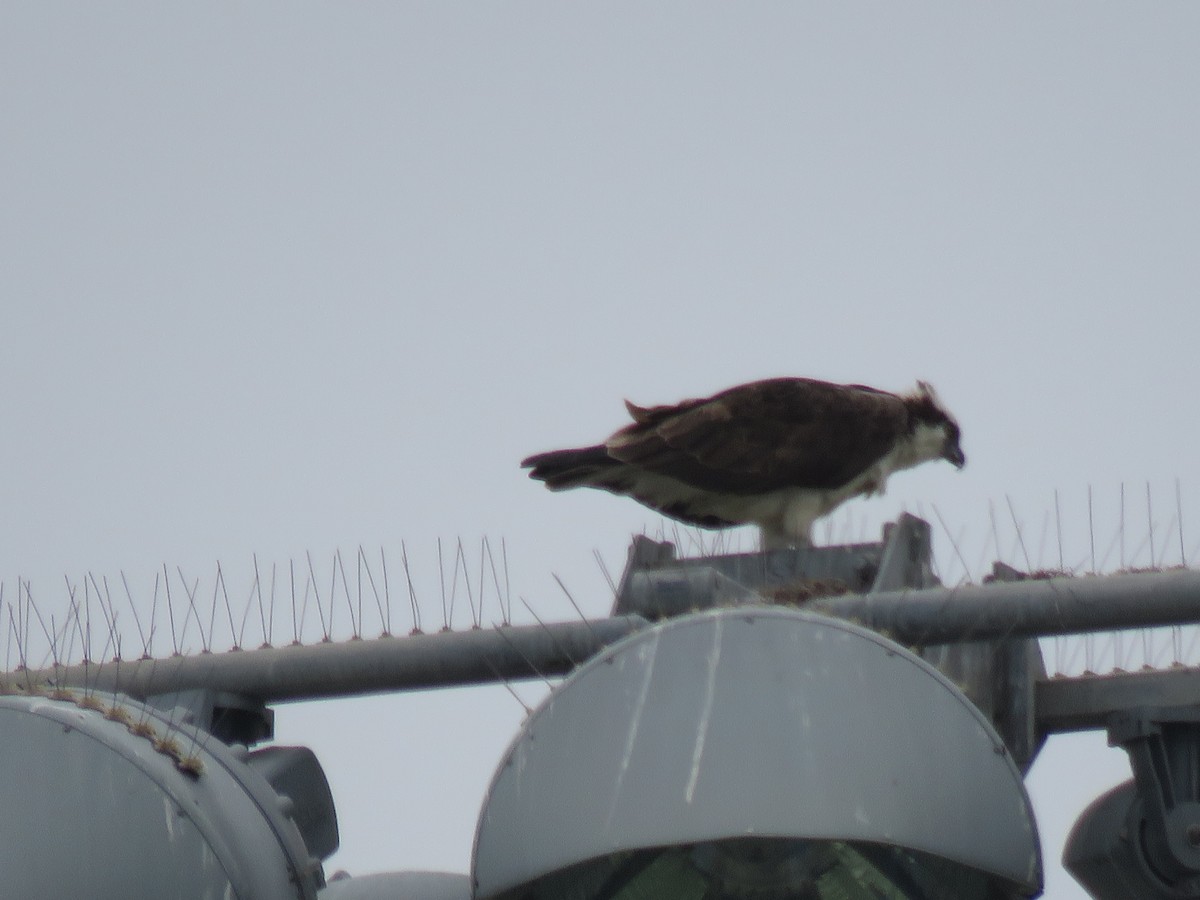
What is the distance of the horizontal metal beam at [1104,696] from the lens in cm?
329

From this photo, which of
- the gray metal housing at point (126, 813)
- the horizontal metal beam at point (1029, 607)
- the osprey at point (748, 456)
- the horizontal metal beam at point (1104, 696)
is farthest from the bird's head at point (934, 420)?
the gray metal housing at point (126, 813)

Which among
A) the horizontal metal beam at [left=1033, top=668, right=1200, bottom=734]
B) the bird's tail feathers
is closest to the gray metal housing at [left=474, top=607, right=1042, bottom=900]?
the horizontal metal beam at [left=1033, top=668, right=1200, bottom=734]

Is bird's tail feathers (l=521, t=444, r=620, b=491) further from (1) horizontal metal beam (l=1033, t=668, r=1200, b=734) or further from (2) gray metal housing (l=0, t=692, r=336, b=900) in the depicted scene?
(2) gray metal housing (l=0, t=692, r=336, b=900)

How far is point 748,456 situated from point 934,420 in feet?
3.77

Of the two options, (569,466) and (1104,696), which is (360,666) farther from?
(569,466)

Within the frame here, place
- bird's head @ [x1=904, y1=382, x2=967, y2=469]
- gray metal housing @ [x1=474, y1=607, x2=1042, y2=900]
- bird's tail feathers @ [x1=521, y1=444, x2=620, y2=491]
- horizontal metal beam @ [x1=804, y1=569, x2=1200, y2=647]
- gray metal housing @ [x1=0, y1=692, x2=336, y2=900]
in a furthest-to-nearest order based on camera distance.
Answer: bird's head @ [x1=904, y1=382, x2=967, y2=469] → bird's tail feathers @ [x1=521, y1=444, x2=620, y2=491] → horizontal metal beam @ [x1=804, y1=569, x2=1200, y2=647] → gray metal housing @ [x1=0, y1=692, x2=336, y2=900] → gray metal housing @ [x1=474, y1=607, x2=1042, y2=900]

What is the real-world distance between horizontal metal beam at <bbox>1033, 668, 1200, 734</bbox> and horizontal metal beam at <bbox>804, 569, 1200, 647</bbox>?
1.07 ft

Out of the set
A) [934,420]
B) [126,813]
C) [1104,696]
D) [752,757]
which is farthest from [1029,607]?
[934,420]

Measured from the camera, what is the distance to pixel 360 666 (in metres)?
3.36

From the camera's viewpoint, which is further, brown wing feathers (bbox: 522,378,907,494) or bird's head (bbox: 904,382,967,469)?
bird's head (bbox: 904,382,967,469)

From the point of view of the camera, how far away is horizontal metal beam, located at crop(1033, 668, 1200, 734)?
10.8 ft

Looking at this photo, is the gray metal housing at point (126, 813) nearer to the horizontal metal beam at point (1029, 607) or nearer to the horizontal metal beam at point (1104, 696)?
the horizontal metal beam at point (1029, 607)

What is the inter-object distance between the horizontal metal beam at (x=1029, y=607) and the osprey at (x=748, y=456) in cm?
419

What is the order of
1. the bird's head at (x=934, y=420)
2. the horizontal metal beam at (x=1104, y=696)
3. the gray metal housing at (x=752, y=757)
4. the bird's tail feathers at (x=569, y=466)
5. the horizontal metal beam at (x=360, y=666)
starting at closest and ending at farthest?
the gray metal housing at (x=752, y=757)
the horizontal metal beam at (x=360, y=666)
the horizontal metal beam at (x=1104, y=696)
the bird's tail feathers at (x=569, y=466)
the bird's head at (x=934, y=420)
